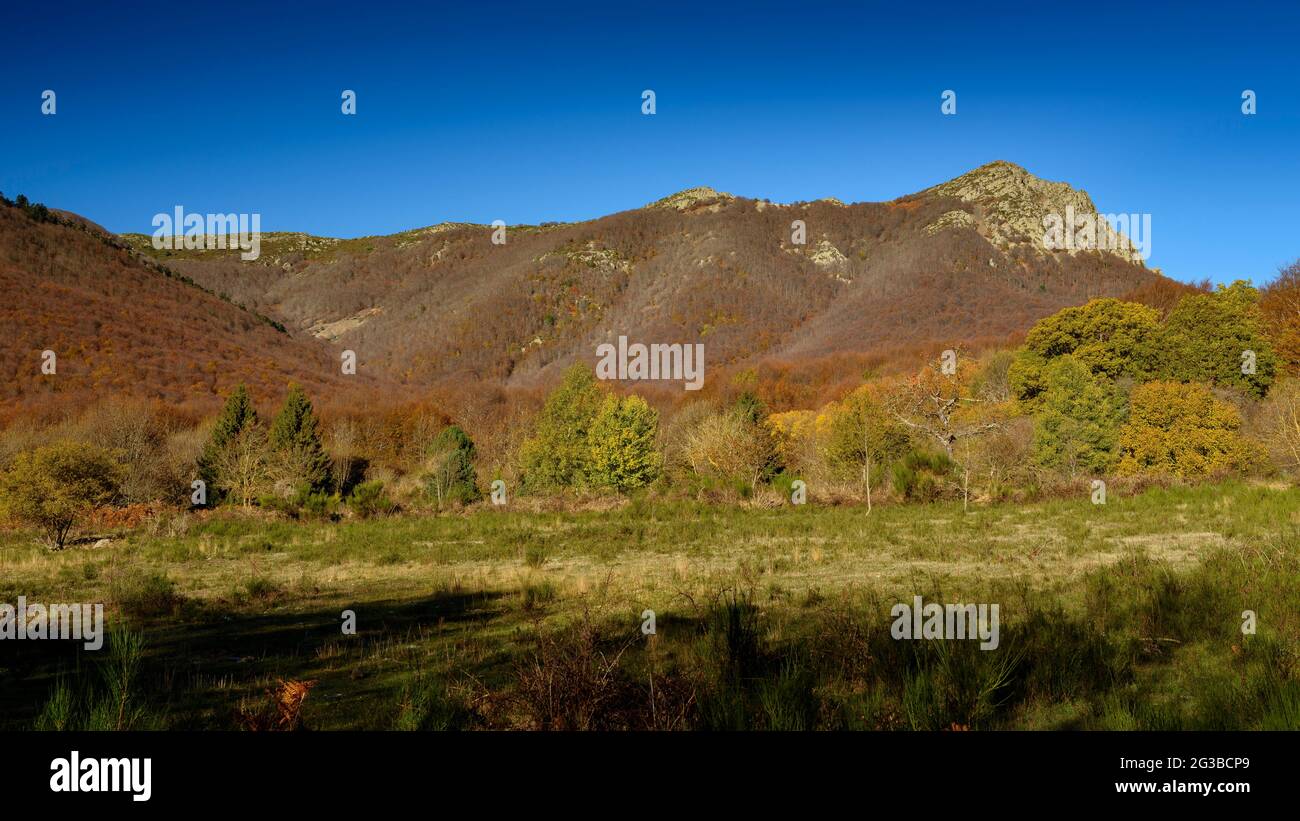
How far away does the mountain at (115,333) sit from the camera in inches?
2298

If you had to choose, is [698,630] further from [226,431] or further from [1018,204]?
[1018,204]

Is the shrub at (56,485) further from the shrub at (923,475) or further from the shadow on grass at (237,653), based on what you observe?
the shrub at (923,475)

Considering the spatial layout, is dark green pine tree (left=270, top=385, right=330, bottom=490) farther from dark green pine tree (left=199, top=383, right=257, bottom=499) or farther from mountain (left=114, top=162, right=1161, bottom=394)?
mountain (left=114, top=162, right=1161, bottom=394)

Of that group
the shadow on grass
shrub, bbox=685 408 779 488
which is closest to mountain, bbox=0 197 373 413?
shrub, bbox=685 408 779 488

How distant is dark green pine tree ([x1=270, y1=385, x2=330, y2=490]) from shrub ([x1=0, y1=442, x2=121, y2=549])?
1860cm

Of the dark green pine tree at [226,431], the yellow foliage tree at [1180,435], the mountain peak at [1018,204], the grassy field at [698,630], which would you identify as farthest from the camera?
the mountain peak at [1018,204]

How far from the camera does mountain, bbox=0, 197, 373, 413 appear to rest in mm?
58375

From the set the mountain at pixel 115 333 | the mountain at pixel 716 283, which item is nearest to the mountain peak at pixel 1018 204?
the mountain at pixel 716 283

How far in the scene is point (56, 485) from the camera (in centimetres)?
1970

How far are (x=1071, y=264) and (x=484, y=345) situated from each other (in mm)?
111756

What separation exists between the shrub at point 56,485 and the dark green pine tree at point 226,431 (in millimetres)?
18654
